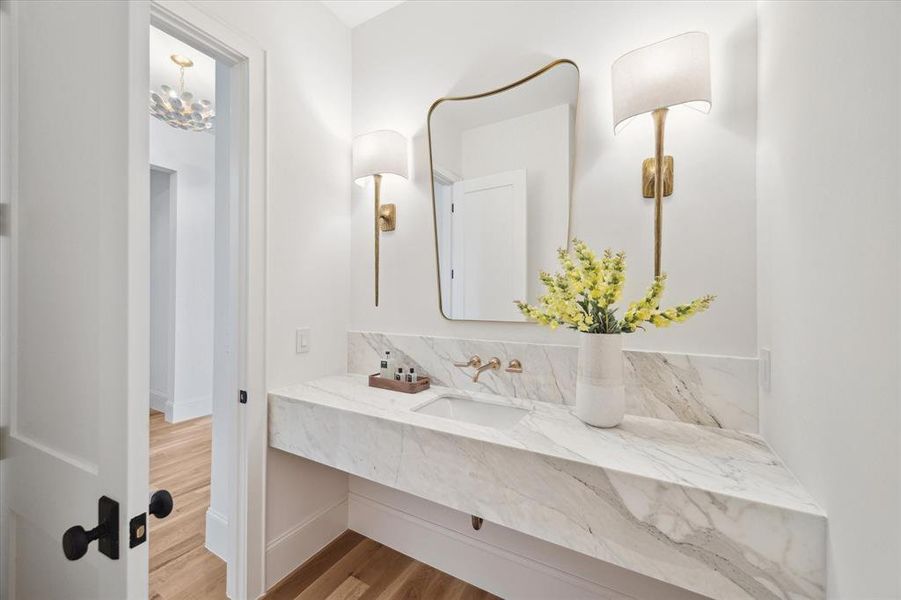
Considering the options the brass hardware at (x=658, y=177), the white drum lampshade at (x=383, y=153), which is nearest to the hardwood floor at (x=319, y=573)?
the brass hardware at (x=658, y=177)

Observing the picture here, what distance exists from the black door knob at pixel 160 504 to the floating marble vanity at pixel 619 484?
2.22 ft

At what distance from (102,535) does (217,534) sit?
1511mm

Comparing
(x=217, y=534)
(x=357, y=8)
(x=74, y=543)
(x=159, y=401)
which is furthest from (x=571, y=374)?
(x=159, y=401)

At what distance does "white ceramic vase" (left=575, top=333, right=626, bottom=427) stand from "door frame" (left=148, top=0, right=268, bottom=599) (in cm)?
124

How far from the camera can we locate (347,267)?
6.58 ft

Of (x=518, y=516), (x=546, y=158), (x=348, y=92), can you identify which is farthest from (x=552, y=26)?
(x=518, y=516)

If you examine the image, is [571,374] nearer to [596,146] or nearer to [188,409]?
[596,146]

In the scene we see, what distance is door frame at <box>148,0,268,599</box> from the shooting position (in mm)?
Answer: 1522

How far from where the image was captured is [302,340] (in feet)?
5.73

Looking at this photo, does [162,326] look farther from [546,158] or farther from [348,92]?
[546,158]

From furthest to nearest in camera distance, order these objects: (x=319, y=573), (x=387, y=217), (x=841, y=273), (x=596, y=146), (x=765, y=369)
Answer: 1. (x=387, y=217)
2. (x=319, y=573)
3. (x=596, y=146)
4. (x=765, y=369)
5. (x=841, y=273)

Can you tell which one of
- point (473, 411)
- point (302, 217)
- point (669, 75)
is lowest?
point (473, 411)

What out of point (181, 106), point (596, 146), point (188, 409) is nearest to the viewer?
point (596, 146)

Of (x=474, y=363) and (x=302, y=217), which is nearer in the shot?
(x=474, y=363)
